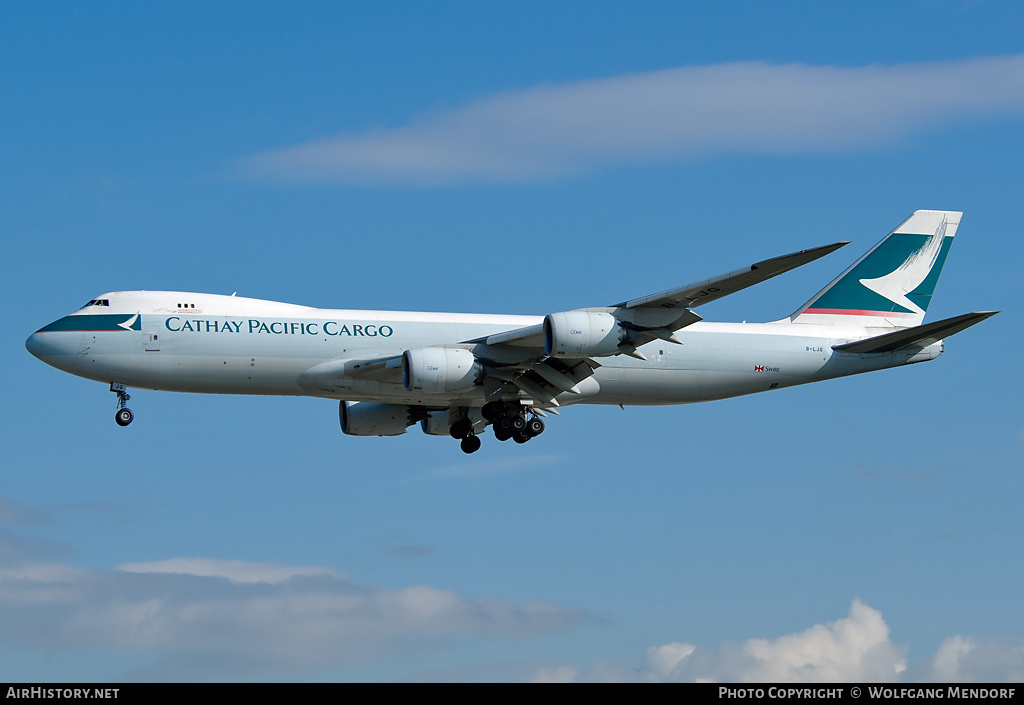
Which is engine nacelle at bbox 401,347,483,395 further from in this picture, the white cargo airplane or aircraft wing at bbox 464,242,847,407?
aircraft wing at bbox 464,242,847,407

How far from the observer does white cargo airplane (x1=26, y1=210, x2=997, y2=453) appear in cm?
3750

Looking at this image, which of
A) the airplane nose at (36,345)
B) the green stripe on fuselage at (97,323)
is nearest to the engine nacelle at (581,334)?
the green stripe on fuselage at (97,323)

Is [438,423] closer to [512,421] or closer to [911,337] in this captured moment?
[512,421]

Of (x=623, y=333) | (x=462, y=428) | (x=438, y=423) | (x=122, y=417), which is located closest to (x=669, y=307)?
(x=623, y=333)

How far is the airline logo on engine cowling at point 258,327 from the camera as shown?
38750 millimetres

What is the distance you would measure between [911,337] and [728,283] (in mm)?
10272

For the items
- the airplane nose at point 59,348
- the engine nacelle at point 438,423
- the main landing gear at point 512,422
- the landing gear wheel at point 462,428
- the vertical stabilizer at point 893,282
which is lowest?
the main landing gear at point 512,422

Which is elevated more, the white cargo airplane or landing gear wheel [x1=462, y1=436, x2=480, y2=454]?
the white cargo airplane

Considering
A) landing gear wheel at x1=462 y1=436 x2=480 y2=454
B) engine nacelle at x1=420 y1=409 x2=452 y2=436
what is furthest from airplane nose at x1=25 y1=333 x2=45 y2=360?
landing gear wheel at x1=462 y1=436 x2=480 y2=454

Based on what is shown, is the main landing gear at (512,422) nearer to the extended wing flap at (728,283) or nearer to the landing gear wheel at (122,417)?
the extended wing flap at (728,283)

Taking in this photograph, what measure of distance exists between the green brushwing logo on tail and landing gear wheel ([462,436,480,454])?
1312 cm

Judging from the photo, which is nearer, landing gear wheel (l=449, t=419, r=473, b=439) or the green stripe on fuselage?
the green stripe on fuselage

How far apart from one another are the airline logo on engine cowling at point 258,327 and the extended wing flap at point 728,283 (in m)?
9.29
